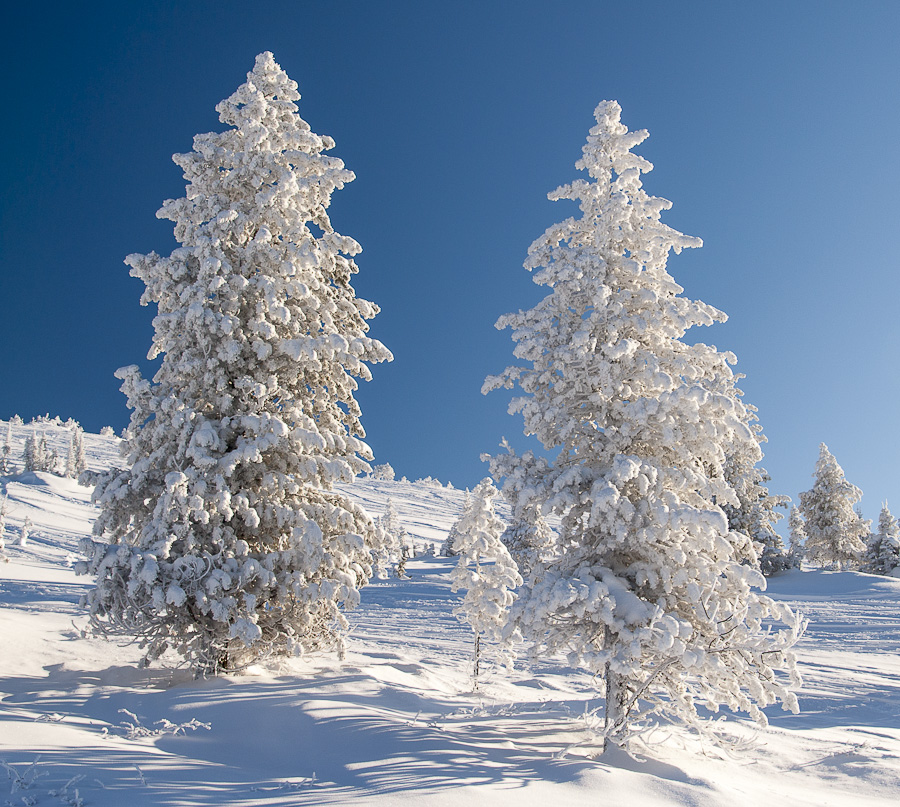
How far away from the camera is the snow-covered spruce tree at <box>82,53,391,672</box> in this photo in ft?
34.0

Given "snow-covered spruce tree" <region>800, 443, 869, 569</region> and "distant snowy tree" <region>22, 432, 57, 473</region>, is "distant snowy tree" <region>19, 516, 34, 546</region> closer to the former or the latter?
"distant snowy tree" <region>22, 432, 57, 473</region>

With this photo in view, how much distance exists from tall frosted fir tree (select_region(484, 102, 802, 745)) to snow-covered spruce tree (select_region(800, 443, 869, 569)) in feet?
148

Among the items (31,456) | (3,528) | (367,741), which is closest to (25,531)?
(3,528)

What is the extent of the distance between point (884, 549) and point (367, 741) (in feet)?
171

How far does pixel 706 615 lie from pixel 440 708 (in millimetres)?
6163

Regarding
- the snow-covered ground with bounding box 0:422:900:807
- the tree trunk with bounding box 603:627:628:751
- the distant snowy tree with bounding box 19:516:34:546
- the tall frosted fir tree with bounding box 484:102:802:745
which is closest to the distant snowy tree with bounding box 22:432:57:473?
the distant snowy tree with bounding box 19:516:34:546

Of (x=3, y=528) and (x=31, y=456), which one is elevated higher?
(x=31, y=456)

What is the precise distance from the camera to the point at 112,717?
8.59 metres

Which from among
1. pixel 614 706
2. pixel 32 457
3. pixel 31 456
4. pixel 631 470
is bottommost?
pixel 614 706

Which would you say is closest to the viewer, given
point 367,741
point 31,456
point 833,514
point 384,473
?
point 367,741

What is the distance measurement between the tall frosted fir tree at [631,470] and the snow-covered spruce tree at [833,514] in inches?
1779

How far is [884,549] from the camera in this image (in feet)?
147

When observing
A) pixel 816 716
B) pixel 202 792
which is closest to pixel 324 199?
pixel 202 792

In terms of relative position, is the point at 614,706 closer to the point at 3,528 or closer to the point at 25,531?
the point at 3,528
